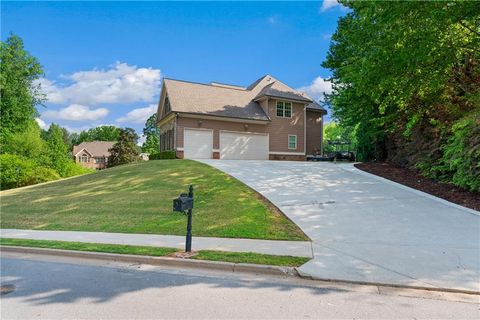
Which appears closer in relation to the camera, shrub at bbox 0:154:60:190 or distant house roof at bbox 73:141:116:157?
shrub at bbox 0:154:60:190

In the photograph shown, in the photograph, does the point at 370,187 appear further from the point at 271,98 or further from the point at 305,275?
the point at 271,98

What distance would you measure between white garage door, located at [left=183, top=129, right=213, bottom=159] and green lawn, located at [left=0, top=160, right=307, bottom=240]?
276 inches

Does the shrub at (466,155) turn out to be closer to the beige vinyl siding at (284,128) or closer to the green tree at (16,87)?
the beige vinyl siding at (284,128)

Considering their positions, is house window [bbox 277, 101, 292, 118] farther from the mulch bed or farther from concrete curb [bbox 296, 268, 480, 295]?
concrete curb [bbox 296, 268, 480, 295]

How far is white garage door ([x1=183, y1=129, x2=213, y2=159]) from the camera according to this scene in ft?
81.7

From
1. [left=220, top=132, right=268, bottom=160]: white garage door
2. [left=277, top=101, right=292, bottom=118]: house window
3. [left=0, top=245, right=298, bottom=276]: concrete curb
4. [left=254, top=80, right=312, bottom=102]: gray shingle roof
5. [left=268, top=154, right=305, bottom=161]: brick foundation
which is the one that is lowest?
[left=0, top=245, right=298, bottom=276]: concrete curb

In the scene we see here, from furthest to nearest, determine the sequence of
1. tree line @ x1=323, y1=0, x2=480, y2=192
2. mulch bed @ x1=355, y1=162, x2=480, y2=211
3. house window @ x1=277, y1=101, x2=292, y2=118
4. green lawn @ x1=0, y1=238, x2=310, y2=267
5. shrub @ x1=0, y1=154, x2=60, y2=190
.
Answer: house window @ x1=277, y1=101, x2=292, y2=118 → shrub @ x1=0, y1=154, x2=60, y2=190 → mulch bed @ x1=355, y1=162, x2=480, y2=211 → tree line @ x1=323, y1=0, x2=480, y2=192 → green lawn @ x1=0, y1=238, x2=310, y2=267

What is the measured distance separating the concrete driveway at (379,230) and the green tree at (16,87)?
33.8 meters

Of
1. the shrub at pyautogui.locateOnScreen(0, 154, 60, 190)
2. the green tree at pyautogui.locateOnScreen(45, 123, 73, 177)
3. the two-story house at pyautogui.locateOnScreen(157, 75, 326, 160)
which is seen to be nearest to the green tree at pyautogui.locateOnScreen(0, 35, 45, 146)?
the green tree at pyautogui.locateOnScreen(45, 123, 73, 177)

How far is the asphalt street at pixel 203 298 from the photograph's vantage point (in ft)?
13.4

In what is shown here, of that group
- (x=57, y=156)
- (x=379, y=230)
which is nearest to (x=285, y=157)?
(x=379, y=230)

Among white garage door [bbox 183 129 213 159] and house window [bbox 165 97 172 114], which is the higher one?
house window [bbox 165 97 172 114]

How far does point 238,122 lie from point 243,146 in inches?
76.0

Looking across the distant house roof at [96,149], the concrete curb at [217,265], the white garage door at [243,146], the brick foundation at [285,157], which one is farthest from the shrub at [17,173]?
the distant house roof at [96,149]
